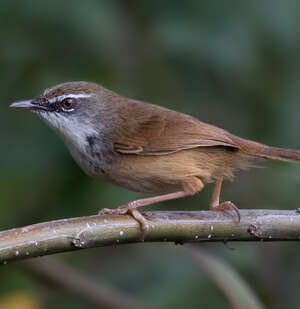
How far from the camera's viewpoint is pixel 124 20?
5.53m

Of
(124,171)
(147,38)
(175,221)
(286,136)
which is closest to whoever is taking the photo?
(175,221)

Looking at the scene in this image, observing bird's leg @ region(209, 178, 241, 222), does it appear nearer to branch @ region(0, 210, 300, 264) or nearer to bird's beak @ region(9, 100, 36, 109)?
branch @ region(0, 210, 300, 264)

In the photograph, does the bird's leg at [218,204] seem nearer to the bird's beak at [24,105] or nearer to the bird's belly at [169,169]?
the bird's belly at [169,169]

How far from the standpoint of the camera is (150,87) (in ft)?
19.9

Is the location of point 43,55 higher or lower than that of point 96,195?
higher

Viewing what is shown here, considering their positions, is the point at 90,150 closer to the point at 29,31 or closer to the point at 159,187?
the point at 159,187

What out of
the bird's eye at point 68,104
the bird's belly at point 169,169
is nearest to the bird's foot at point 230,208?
the bird's belly at point 169,169

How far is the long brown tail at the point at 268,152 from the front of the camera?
16.1 feet

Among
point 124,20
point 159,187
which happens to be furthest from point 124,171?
point 124,20

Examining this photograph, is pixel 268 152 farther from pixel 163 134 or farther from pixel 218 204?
pixel 163 134

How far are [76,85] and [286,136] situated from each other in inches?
66.8

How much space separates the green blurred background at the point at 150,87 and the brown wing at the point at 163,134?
538 mm

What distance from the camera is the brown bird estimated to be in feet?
15.4

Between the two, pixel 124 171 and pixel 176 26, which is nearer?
pixel 124 171
